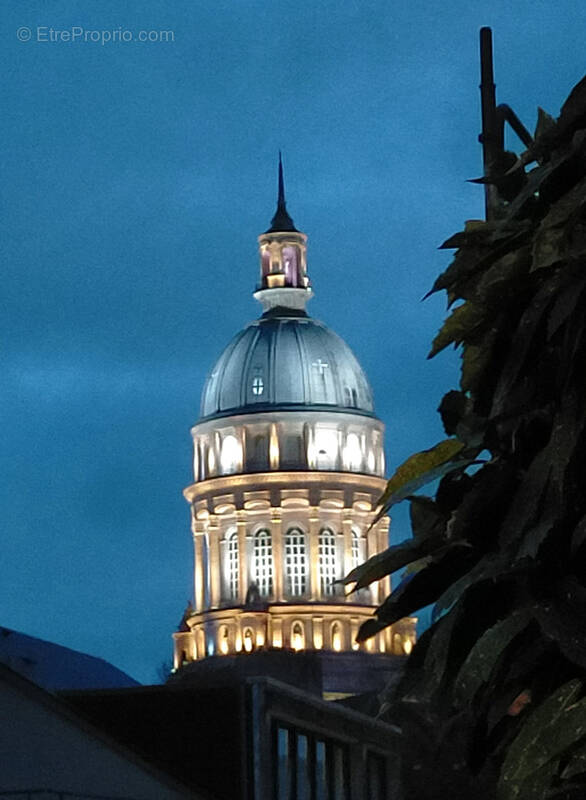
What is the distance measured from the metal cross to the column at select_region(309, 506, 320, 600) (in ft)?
32.0

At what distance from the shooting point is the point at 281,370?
16462cm

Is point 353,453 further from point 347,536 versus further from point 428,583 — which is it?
point 428,583

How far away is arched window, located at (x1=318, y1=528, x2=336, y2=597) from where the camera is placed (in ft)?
542

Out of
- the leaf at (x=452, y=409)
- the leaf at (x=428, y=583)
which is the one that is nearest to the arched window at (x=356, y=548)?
the leaf at (x=452, y=409)

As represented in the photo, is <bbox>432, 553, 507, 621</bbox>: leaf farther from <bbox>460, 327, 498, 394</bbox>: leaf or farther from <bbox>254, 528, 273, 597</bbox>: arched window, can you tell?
<bbox>254, 528, 273, 597</bbox>: arched window

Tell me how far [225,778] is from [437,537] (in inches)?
1467

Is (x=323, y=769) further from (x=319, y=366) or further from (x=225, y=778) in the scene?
(x=319, y=366)

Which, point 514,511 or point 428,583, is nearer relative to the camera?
point 514,511

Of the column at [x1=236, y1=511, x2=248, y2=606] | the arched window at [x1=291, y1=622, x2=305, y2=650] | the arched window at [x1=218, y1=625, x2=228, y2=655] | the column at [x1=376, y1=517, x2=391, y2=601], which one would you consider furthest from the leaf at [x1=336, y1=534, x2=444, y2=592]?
the arched window at [x1=218, y1=625, x2=228, y2=655]

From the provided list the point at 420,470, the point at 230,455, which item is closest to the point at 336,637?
the point at 230,455

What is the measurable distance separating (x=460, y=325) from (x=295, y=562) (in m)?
158

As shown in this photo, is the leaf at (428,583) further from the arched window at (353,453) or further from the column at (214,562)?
the column at (214,562)

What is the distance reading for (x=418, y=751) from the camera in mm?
63312

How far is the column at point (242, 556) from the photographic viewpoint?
164625 millimetres
